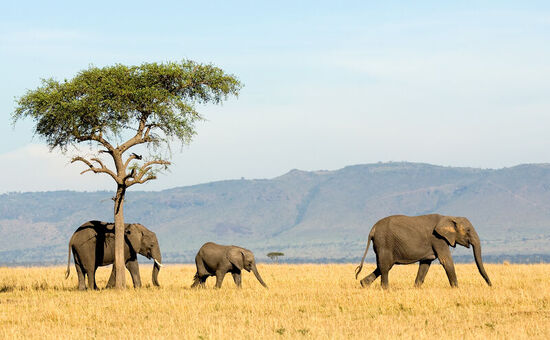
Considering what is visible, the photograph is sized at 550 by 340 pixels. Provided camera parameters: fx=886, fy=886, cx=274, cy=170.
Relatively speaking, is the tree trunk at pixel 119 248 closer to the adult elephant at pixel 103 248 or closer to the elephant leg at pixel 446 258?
the adult elephant at pixel 103 248

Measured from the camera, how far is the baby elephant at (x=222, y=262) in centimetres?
3362

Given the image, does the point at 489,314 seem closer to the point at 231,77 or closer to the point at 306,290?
the point at 306,290

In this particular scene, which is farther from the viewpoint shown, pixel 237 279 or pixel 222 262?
pixel 237 279

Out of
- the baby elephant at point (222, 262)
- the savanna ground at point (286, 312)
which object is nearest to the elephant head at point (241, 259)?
the baby elephant at point (222, 262)

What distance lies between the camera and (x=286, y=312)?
24031mm

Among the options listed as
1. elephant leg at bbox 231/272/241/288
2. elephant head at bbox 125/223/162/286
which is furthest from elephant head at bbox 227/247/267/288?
elephant head at bbox 125/223/162/286

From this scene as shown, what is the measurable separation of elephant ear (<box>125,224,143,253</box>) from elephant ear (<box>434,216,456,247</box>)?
12040mm

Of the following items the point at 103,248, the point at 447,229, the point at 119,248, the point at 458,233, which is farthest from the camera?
the point at 103,248

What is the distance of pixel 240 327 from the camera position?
21031 mm

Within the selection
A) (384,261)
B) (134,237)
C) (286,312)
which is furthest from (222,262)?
(286,312)

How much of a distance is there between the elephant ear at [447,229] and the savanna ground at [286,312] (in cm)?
184

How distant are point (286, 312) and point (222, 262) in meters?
9.93

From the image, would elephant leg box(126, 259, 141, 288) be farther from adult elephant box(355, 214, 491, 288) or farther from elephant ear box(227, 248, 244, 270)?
adult elephant box(355, 214, 491, 288)

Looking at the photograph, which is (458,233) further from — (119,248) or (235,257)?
(119,248)
